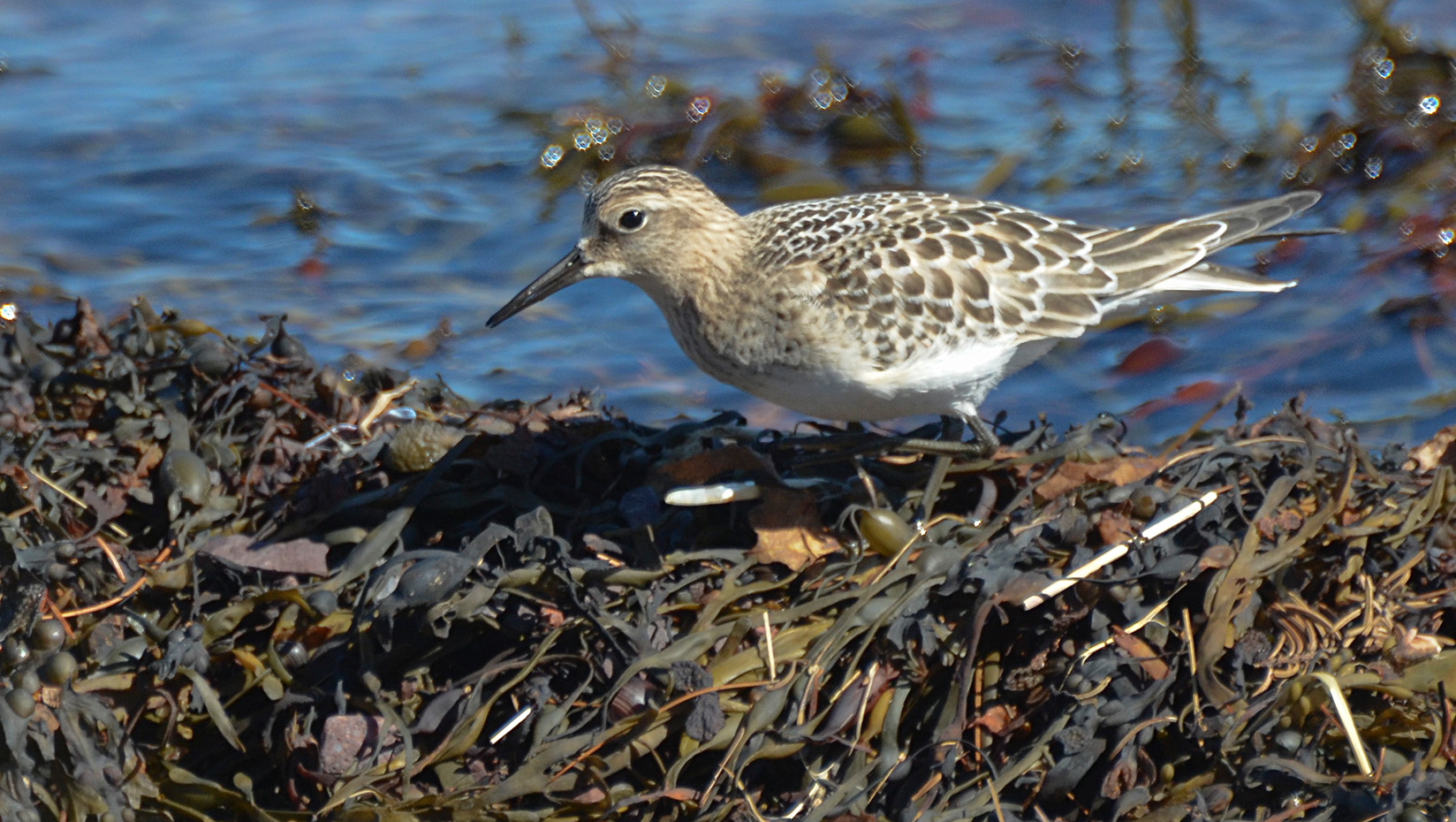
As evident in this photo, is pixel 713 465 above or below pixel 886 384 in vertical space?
below

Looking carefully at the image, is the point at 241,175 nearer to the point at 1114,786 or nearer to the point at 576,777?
the point at 576,777

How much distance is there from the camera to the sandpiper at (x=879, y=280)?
393 cm

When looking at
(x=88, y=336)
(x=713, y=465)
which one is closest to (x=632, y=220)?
(x=713, y=465)

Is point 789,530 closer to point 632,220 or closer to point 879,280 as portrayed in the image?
point 879,280

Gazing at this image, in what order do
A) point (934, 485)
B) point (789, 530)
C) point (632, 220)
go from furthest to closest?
point (632, 220), point (934, 485), point (789, 530)

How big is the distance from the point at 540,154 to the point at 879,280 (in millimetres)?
3777

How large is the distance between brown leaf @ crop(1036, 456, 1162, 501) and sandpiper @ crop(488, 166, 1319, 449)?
0.19 metres

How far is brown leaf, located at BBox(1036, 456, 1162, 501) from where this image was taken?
3725 mm

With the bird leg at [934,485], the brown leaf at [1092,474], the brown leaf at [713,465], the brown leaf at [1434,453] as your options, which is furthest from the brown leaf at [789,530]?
the brown leaf at [1434,453]

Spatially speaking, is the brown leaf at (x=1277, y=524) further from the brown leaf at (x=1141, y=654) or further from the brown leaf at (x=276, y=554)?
the brown leaf at (x=276, y=554)

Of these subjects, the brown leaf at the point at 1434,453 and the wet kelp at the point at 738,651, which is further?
the brown leaf at the point at 1434,453

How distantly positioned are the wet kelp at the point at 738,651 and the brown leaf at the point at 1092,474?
0.01 m

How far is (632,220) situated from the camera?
4.25 meters

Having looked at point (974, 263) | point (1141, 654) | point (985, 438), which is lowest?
point (1141, 654)
